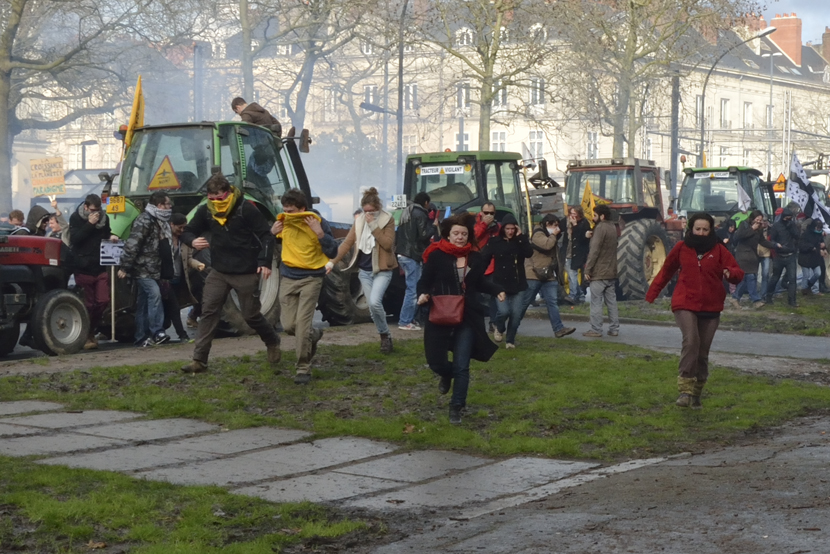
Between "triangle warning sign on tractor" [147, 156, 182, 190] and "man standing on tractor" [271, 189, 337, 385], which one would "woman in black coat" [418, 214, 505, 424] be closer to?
"man standing on tractor" [271, 189, 337, 385]

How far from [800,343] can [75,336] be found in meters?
8.79

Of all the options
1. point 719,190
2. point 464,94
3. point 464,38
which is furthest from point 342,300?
point 464,94

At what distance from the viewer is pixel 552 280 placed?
14.9 metres

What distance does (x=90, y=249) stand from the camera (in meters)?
13.6

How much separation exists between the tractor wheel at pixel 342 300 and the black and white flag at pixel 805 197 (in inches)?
392

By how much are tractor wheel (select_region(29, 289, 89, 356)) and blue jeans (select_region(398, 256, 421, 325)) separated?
3938mm

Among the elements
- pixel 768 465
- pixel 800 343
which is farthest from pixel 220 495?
pixel 800 343

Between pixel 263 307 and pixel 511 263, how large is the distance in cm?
305

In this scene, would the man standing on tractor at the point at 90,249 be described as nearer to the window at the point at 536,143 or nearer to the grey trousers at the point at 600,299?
the grey trousers at the point at 600,299

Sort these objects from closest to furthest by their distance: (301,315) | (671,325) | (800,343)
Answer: (301,315)
(800,343)
(671,325)

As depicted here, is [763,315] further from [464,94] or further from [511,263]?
[464,94]

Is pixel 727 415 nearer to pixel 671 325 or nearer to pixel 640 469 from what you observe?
pixel 640 469

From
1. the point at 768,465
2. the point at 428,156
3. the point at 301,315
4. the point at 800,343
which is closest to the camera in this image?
the point at 768,465

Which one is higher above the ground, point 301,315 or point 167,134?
point 167,134
